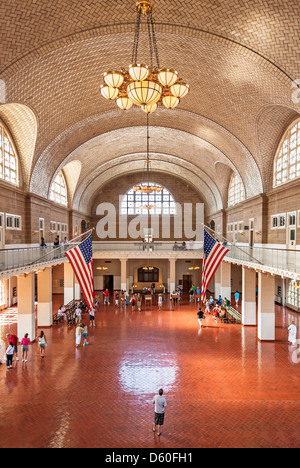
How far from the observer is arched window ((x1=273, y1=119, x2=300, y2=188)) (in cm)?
1620

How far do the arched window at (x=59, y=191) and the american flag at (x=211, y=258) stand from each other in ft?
48.1

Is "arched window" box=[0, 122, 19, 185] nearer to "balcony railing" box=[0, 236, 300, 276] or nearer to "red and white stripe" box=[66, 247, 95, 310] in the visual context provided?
"balcony railing" box=[0, 236, 300, 276]

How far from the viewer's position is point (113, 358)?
1295 centimetres

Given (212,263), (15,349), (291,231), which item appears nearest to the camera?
(15,349)

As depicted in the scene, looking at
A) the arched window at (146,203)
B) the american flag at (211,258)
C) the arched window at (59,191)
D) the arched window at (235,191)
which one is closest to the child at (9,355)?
the american flag at (211,258)

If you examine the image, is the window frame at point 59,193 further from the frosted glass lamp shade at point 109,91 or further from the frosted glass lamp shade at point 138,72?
the frosted glass lamp shade at point 138,72

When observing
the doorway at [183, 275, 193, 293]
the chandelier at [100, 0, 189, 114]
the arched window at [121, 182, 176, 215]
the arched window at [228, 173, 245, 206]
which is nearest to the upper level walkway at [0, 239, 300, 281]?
the arched window at [228, 173, 245, 206]

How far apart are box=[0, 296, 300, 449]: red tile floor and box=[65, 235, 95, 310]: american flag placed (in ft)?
8.72

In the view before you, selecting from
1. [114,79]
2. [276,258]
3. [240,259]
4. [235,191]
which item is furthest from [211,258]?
[235,191]

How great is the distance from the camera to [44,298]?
58.4 feet

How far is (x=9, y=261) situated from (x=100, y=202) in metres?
24.8

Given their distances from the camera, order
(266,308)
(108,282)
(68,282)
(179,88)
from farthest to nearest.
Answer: (108,282)
(68,282)
(266,308)
(179,88)

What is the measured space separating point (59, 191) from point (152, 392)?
19.8 metres

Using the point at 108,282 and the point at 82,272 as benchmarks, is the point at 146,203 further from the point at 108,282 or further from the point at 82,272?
the point at 82,272
